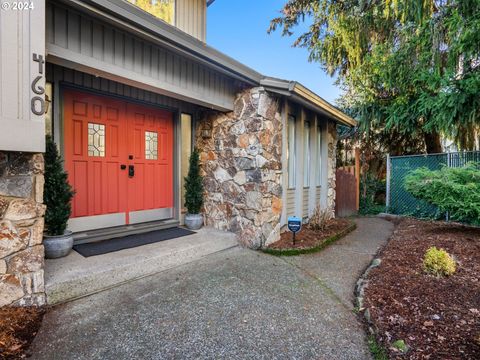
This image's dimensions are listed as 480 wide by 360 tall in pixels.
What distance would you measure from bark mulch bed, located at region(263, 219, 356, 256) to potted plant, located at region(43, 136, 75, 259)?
2.66m

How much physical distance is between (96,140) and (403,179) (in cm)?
704

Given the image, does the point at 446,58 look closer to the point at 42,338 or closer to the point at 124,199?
the point at 124,199

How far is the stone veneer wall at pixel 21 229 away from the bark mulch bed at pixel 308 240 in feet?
9.20

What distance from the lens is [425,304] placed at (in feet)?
7.57

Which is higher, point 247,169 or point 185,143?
point 185,143

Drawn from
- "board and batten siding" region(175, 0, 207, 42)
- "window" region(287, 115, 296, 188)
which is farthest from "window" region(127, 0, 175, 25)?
"window" region(287, 115, 296, 188)

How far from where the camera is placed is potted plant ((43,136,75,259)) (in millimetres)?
2871

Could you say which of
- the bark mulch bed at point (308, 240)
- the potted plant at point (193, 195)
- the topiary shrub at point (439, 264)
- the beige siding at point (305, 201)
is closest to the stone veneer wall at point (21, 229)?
the potted plant at point (193, 195)

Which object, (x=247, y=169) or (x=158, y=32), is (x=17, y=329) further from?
(x=247, y=169)

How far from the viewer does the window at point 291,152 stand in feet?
16.1

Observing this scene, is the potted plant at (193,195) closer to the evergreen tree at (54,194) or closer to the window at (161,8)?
the evergreen tree at (54,194)

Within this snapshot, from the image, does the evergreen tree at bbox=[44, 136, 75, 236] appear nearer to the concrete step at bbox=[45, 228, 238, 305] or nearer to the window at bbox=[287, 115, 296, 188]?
the concrete step at bbox=[45, 228, 238, 305]

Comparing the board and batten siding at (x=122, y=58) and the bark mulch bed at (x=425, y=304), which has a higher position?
the board and batten siding at (x=122, y=58)
